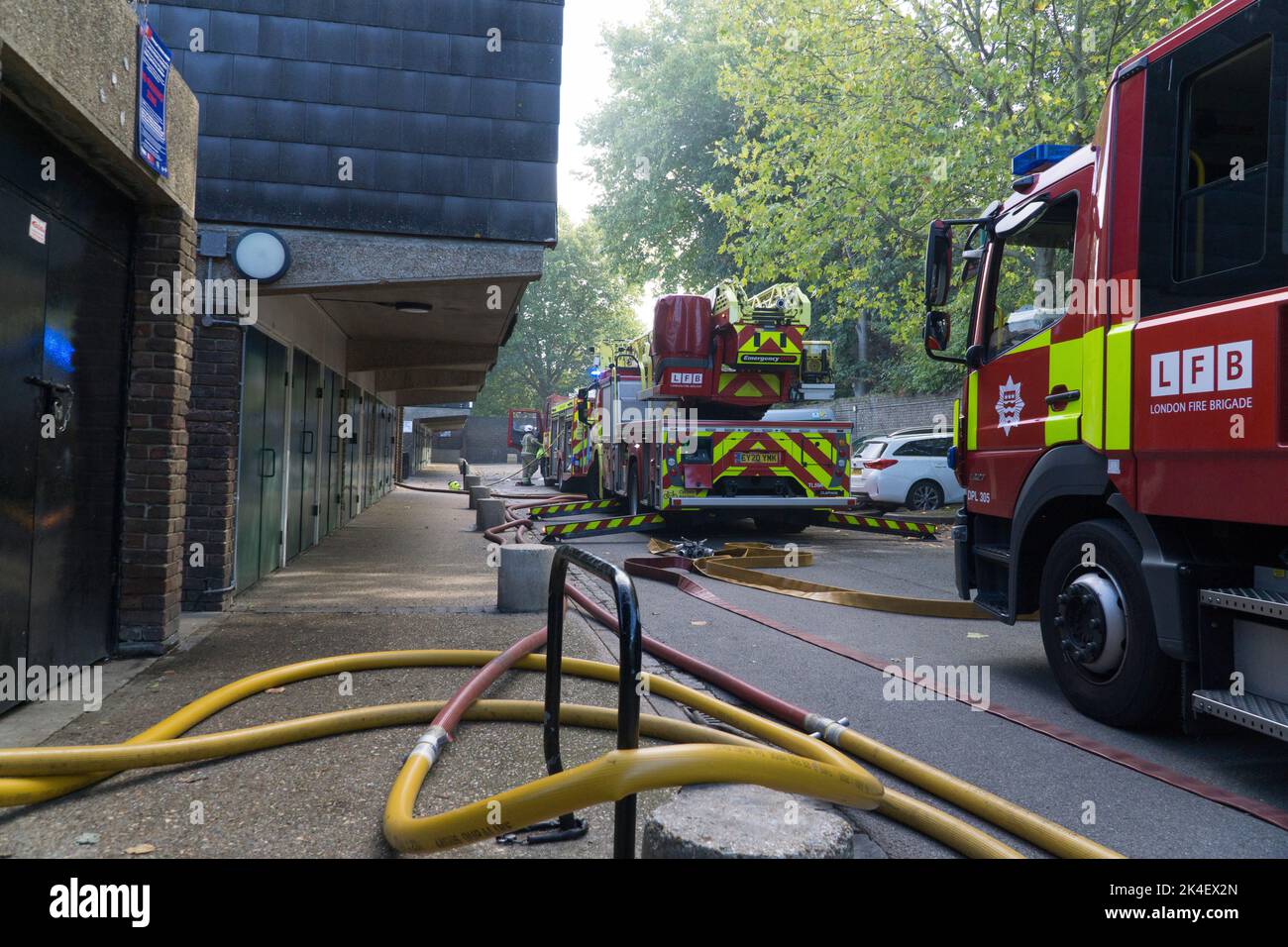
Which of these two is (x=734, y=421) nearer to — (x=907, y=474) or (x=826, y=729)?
(x=907, y=474)

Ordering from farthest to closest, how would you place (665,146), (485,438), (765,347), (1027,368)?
1. (485,438)
2. (665,146)
3. (765,347)
4. (1027,368)

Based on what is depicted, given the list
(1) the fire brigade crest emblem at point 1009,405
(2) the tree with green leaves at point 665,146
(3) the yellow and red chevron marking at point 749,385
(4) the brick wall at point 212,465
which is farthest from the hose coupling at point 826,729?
(2) the tree with green leaves at point 665,146

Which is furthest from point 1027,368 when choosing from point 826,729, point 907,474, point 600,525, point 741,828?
point 907,474

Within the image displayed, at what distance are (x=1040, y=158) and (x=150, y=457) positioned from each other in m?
5.20

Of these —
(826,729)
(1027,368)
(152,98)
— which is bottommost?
(826,729)

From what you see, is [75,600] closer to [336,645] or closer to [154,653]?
[154,653]

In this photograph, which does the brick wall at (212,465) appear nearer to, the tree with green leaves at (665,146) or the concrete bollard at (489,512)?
the concrete bollard at (489,512)

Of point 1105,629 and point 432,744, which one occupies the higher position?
point 1105,629

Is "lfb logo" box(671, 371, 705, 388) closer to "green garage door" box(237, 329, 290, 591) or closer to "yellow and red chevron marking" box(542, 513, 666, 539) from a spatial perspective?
"yellow and red chevron marking" box(542, 513, 666, 539)

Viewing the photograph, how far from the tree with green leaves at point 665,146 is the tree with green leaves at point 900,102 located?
12.2 m

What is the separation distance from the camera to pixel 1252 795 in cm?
347

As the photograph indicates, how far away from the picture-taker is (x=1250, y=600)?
3377 mm
